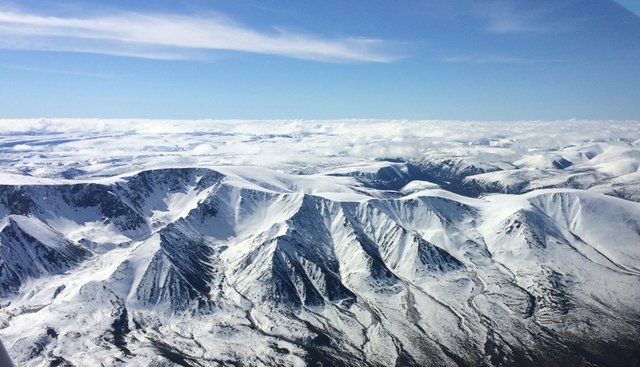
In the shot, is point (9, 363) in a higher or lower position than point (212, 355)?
higher

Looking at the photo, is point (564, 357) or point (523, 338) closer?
point (564, 357)

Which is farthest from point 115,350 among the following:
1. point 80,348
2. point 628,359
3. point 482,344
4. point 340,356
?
point 628,359

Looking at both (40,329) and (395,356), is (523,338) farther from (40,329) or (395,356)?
(40,329)

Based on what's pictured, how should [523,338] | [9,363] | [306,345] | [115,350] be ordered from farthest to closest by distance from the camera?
[523,338], [306,345], [115,350], [9,363]

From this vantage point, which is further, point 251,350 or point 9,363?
point 251,350

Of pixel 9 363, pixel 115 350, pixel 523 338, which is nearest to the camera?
pixel 9 363

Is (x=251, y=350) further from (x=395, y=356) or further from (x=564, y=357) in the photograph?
(x=564, y=357)

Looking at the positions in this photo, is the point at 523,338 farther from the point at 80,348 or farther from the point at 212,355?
the point at 80,348

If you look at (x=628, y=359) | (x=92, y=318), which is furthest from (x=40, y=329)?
(x=628, y=359)

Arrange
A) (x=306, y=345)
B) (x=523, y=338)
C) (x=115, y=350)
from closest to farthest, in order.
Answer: (x=115, y=350), (x=306, y=345), (x=523, y=338)
